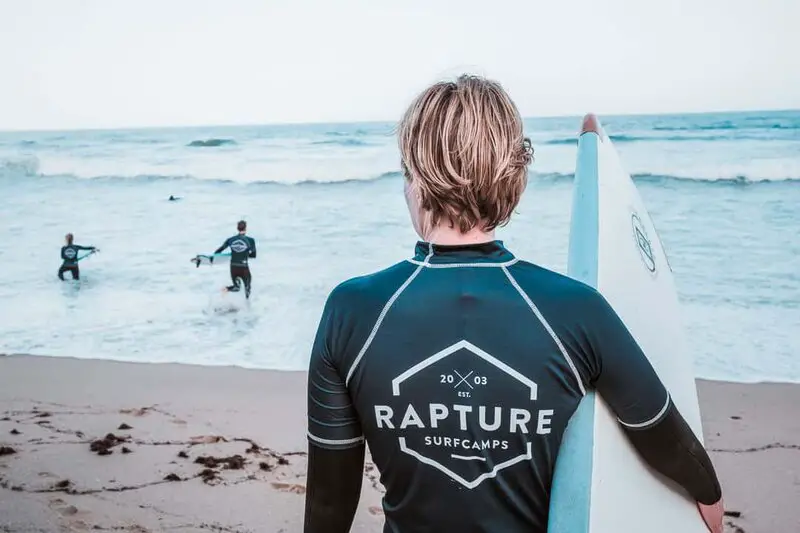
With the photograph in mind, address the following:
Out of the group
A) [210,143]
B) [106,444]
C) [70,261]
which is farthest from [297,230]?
[210,143]

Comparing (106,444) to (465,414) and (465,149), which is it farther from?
(465,149)

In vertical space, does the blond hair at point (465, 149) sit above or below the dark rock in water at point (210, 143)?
above

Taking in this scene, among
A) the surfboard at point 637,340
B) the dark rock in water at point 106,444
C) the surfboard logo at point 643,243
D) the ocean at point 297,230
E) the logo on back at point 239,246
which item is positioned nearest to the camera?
the surfboard at point 637,340

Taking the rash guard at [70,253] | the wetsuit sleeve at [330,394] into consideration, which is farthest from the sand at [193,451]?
the rash guard at [70,253]

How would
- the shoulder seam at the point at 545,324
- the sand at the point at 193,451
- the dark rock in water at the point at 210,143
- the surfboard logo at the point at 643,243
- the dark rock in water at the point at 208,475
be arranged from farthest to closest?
the dark rock in water at the point at 210,143, the dark rock in water at the point at 208,475, the sand at the point at 193,451, the surfboard logo at the point at 643,243, the shoulder seam at the point at 545,324

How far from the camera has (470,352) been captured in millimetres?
938

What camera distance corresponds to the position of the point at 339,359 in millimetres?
983

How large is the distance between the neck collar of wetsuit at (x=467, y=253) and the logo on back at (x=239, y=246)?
6.64 meters

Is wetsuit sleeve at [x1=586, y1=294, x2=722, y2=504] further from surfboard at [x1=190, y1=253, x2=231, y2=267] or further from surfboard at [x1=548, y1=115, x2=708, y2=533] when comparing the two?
surfboard at [x1=190, y1=253, x2=231, y2=267]

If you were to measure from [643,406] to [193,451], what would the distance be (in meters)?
3.04

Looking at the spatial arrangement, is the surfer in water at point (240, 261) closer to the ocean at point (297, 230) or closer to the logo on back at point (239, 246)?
the logo on back at point (239, 246)

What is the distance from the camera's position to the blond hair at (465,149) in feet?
3.06

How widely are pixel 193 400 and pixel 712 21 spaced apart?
16.5 meters

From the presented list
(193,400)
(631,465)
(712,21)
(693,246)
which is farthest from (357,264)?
(712,21)
